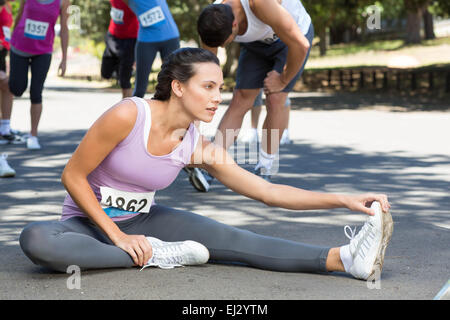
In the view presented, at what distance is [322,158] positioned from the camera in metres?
8.75

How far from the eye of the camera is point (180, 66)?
3922mm

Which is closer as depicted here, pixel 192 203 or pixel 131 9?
pixel 192 203

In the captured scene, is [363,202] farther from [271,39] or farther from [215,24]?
[271,39]

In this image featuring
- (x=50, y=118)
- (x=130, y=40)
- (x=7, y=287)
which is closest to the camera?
(x=7, y=287)

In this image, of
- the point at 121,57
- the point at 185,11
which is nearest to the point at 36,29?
the point at 121,57

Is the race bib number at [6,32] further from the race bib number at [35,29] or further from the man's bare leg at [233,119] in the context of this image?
the man's bare leg at [233,119]

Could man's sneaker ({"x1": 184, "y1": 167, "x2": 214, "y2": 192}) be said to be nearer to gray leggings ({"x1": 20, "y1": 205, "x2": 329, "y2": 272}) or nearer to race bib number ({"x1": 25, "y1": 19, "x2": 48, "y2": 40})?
gray leggings ({"x1": 20, "y1": 205, "x2": 329, "y2": 272})

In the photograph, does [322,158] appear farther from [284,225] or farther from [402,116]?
[402,116]

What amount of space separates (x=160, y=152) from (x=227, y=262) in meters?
0.67

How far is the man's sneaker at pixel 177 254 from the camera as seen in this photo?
157 inches

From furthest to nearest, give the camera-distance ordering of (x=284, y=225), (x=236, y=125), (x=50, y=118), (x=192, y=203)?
1. (x=50, y=118)
2. (x=236, y=125)
3. (x=192, y=203)
4. (x=284, y=225)

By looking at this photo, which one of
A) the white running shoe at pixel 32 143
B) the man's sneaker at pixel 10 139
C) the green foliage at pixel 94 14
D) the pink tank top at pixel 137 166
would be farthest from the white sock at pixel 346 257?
the green foliage at pixel 94 14

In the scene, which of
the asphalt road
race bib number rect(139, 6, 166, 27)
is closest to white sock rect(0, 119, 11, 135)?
the asphalt road

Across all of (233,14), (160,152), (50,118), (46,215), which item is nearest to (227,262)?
(160,152)
